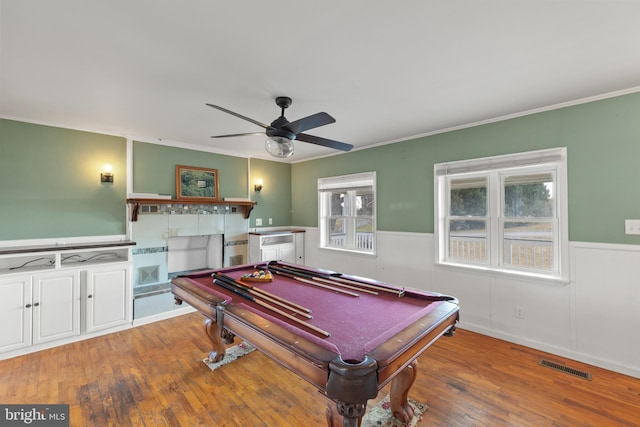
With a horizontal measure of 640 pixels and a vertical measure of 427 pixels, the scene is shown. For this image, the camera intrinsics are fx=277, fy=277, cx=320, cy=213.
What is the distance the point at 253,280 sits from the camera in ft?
8.37

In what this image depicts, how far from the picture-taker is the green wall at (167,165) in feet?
12.7

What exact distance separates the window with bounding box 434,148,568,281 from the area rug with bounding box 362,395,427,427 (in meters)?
1.90

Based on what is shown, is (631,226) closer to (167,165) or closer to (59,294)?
(167,165)

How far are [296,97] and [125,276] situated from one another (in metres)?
3.02

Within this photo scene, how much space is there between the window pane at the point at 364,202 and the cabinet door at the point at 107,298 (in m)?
3.41

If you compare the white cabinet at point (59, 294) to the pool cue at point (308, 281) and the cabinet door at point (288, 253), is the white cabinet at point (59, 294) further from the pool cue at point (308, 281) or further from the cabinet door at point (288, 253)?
→ the cabinet door at point (288, 253)

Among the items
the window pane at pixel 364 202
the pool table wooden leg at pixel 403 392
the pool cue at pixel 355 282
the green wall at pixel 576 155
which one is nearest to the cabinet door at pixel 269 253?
the window pane at pixel 364 202

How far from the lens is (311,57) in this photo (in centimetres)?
189

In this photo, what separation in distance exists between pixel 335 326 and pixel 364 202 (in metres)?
3.22

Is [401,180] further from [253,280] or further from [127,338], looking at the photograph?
[127,338]

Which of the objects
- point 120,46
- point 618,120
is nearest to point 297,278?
point 120,46

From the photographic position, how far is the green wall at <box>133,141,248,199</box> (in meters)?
3.88

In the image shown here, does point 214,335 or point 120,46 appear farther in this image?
point 214,335

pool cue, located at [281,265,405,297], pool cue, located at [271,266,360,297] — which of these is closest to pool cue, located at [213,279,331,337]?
pool cue, located at [271,266,360,297]
